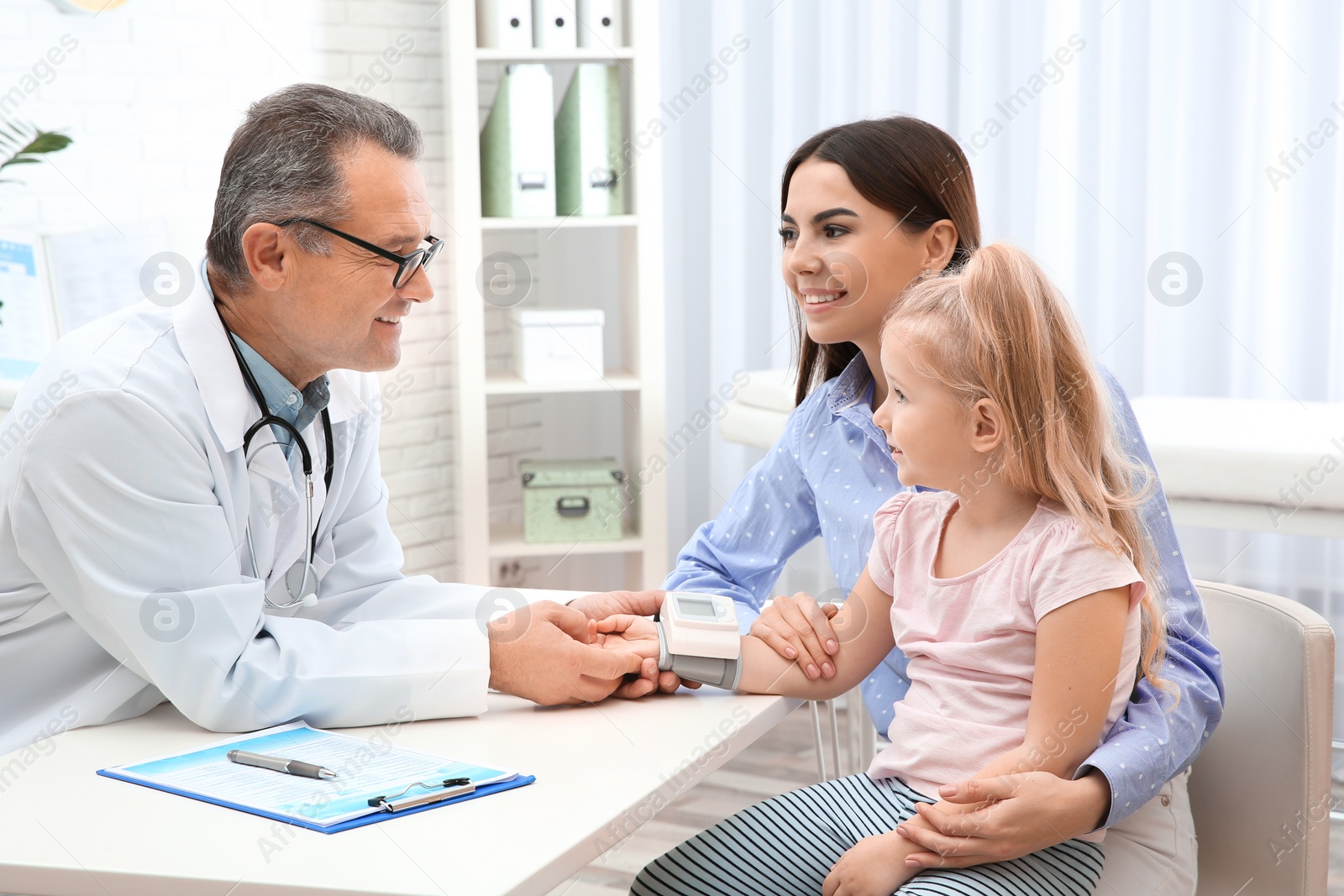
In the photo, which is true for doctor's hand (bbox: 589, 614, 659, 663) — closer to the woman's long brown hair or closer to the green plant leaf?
the woman's long brown hair

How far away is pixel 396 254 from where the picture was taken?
4.67ft

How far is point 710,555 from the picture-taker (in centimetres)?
172

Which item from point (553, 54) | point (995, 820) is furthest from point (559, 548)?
point (995, 820)

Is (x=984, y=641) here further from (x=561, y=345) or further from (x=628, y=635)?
(x=561, y=345)

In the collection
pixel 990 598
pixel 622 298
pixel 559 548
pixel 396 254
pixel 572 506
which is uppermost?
pixel 396 254

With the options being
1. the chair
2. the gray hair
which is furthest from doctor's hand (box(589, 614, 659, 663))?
the chair

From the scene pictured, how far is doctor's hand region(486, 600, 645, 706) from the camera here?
1.26 meters

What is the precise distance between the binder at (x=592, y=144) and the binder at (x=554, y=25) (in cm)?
8

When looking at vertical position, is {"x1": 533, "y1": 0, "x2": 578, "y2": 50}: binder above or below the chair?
above

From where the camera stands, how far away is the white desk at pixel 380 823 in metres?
0.88

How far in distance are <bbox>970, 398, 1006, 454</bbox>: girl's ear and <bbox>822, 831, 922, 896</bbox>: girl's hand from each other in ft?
1.24

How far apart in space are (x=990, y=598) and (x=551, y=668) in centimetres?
44

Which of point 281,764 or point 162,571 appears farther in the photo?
point 162,571

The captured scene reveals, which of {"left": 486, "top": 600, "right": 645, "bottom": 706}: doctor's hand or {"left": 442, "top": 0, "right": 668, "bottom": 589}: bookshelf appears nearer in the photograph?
{"left": 486, "top": 600, "right": 645, "bottom": 706}: doctor's hand
